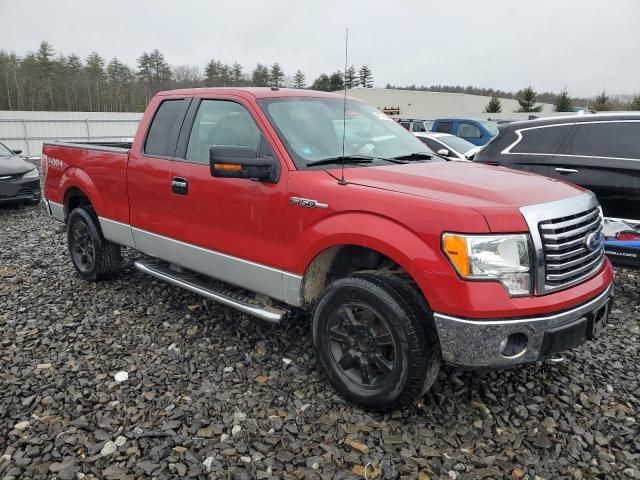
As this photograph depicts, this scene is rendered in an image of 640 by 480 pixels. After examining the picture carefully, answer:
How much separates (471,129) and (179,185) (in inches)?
523

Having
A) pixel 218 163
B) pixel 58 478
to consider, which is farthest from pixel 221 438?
pixel 218 163

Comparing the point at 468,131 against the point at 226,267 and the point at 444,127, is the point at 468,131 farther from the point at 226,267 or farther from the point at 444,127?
the point at 226,267

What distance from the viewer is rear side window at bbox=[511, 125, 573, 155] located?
5445 mm

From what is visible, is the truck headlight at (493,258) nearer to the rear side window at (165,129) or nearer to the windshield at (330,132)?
the windshield at (330,132)

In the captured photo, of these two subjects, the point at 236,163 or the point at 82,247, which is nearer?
the point at 236,163

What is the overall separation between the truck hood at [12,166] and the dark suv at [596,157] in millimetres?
8673

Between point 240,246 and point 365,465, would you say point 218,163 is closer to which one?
point 240,246

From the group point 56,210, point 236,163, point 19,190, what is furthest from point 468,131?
point 236,163

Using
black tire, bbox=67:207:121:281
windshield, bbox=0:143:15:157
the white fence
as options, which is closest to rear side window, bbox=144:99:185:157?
black tire, bbox=67:207:121:281

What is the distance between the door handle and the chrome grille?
261cm

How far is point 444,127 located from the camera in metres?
16.0

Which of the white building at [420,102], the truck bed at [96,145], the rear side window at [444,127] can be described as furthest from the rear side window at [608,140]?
the white building at [420,102]

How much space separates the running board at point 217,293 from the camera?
11.3 feet

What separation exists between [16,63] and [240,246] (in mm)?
52547
